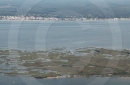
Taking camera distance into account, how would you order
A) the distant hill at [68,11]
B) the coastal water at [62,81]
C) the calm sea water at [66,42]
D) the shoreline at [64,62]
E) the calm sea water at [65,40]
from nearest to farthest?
the coastal water at [62,81], the calm sea water at [66,42], the shoreline at [64,62], the calm sea water at [65,40], the distant hill at [68,11]

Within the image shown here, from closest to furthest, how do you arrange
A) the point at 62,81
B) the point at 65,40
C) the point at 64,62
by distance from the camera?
the point at 62,81
the point at 64,62
the point at 65,40

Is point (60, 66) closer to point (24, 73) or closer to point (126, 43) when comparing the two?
point (24, 73)

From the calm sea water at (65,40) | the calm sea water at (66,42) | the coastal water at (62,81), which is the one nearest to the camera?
the coastal water at (62,81)

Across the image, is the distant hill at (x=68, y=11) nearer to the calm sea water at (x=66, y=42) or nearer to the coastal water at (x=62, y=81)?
the calm sea water at (x=66, y=42)

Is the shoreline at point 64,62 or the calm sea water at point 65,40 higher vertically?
the calm sea water at point 65,40

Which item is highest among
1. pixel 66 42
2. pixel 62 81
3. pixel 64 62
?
pixel 66 42

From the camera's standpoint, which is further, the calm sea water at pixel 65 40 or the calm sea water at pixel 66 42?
the calm sea water at pixel 65 40

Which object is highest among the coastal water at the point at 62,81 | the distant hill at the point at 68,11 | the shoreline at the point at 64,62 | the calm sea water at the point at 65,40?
the distant hill at the point at 68,11

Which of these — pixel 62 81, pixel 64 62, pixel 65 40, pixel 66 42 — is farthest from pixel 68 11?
pixel 62 81

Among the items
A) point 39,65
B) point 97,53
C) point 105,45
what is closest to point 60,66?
point 39,65

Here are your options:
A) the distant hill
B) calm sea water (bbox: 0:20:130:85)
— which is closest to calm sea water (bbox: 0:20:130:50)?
calm sea water (bbox: 0:20:130:85)

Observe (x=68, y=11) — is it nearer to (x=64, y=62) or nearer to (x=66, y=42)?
(x=66, y=42)

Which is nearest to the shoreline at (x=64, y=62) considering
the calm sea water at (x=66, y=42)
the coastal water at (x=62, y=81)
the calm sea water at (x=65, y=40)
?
the coastal water at (x=62, y=81)
